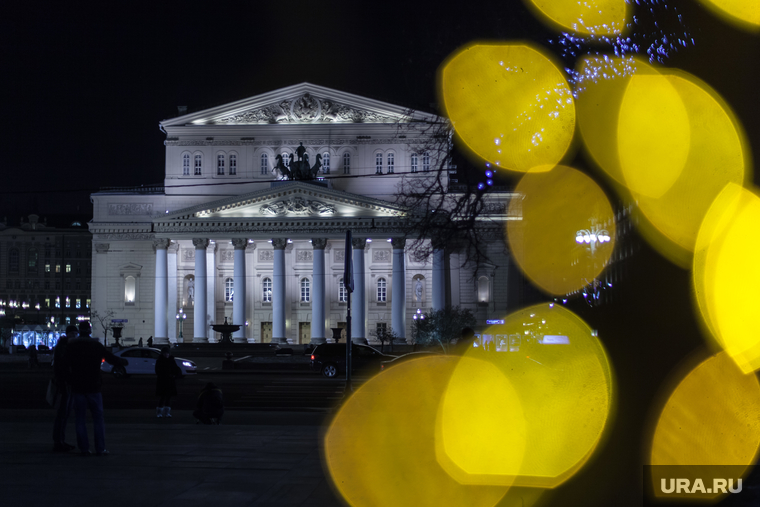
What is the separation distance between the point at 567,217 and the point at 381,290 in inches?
2077

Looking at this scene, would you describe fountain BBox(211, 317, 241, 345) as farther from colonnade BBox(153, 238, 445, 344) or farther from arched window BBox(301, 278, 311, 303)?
arched window BBox(301, 278, 311, 303)

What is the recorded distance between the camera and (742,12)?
356 inches

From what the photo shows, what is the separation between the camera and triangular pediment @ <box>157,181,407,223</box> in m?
64.6

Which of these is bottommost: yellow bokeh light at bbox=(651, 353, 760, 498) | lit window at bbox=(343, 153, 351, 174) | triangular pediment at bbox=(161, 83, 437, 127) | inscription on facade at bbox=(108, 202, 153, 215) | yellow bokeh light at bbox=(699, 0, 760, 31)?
yellow bokeh light at bbox=(651, 353, 760, 498)

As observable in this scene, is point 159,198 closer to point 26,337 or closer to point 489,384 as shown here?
point 26,337

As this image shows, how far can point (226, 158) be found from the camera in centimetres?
7231

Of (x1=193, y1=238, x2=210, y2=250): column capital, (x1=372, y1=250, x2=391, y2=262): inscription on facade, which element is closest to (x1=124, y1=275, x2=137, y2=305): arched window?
(x1=193, y1=238, x2=210, y2=250): column capital

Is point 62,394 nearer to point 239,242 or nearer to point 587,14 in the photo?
point 587,14

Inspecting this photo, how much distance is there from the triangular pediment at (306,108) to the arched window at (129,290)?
15.7 meters

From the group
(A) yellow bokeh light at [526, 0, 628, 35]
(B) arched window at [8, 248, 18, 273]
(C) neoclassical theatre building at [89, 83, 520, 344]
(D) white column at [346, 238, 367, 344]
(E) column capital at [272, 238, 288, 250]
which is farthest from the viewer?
(B) arched window at [8, 248, 18, 273]

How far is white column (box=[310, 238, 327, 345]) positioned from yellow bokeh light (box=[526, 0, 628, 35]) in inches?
2047

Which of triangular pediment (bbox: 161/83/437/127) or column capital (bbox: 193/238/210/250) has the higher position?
triangular pediment (bbox: 161/83/437/127)

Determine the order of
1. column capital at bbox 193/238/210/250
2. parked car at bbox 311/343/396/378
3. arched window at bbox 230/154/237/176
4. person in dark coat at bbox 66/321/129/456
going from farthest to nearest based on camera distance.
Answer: arched window at bbox 230/154/237/176
column capital at bbox 193/238/210/250
parked car at bbox 311/343/396/378
person in dark coat at bbox 66/321/129/456

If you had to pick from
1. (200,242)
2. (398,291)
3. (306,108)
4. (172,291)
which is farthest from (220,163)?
(398,291)
